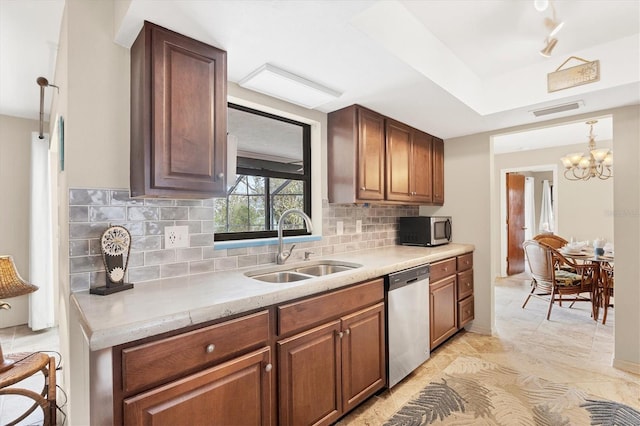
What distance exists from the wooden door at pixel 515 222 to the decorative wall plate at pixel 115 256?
6.50 metres

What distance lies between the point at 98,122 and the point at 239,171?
2.99ft

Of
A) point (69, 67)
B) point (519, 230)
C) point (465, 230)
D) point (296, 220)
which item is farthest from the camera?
point (519, 230)

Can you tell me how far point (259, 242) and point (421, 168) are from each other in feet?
6.56

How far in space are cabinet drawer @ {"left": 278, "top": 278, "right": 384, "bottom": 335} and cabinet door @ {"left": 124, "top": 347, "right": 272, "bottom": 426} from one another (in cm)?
17

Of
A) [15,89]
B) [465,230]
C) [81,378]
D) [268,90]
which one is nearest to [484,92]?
[465,230]

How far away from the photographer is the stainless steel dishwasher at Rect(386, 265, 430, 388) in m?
2.20

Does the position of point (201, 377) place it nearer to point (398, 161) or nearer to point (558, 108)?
point (398, 161)

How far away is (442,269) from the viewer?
2.84 m

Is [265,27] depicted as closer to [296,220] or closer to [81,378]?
[296,220]

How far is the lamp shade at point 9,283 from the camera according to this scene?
1.74m

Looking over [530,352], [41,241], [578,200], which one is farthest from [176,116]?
[578,200]

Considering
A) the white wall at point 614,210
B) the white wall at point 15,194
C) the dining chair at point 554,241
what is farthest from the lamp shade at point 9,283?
the dining chair at point 554,241

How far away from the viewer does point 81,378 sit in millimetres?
1487

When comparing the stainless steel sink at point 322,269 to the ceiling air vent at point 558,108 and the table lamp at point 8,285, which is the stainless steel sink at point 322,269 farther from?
the ceiling air vent at point 558,108
